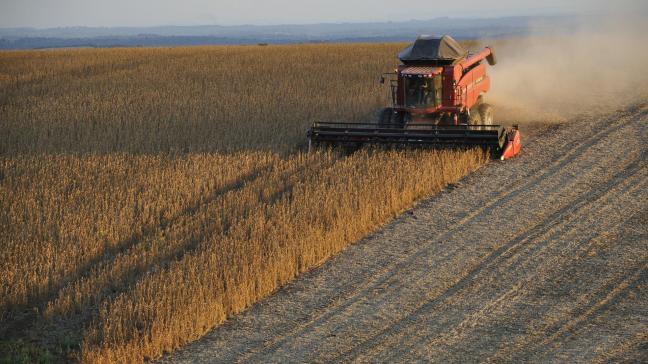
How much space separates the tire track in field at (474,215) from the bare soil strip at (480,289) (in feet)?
0.07

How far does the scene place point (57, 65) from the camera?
34.7 m

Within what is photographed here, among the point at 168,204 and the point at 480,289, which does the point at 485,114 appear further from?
the point at 480,289

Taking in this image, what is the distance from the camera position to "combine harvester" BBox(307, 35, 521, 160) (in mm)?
13898

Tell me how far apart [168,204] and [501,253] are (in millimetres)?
4645

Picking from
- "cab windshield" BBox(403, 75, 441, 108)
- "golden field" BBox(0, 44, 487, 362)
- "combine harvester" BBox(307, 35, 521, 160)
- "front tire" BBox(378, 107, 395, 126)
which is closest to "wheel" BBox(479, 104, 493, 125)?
"combine harvester" BBox(307, 35, 521, 160)

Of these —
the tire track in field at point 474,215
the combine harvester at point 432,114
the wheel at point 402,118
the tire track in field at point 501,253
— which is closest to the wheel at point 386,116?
the combine harvester at point 432,114

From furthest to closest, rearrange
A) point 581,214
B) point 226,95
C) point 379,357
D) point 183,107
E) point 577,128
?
1. point 226,95
2. point 183,107
3. point 577,128
4. point 581,214
5. point 379,357

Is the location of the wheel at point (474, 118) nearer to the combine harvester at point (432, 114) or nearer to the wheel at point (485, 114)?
the combine harvester at point (432, 114)

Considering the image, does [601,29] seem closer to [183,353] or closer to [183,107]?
[183,107]

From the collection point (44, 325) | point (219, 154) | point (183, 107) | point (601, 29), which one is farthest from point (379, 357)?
point (601, 29)

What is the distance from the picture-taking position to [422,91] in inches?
587

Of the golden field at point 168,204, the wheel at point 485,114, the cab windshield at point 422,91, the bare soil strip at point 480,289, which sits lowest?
the bare soil strip at point 480,289

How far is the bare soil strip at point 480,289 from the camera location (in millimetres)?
7188

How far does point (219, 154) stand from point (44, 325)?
7048 mm
